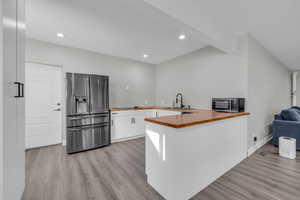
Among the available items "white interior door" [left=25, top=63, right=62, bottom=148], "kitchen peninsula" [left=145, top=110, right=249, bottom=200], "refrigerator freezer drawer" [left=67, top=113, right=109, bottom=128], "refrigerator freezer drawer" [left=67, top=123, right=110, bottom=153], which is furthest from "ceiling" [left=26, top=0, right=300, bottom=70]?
"refrigerator freezer drawer" [left=67, top=123, right=110, bottom=153]

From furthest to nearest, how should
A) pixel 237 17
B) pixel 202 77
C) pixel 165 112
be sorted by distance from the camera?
pixel 165 112 < pixel 202 77 < pixel 237 17

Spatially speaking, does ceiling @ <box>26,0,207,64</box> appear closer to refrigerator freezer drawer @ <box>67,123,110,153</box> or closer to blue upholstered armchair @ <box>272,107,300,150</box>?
refrigerator freezer drawer @ <box>67,123,110,153</box>

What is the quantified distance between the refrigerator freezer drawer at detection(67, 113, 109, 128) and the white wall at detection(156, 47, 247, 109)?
2303mm

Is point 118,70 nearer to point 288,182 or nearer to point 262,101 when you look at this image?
point 262,101

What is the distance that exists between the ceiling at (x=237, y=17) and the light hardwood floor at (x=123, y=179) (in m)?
2.22

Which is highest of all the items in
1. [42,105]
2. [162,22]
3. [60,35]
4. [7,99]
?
[60,35]

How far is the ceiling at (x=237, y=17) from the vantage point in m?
1.67

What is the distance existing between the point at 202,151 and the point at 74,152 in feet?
9.08

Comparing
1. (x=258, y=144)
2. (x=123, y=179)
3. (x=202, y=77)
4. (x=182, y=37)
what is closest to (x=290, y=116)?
(x=258, y=144)

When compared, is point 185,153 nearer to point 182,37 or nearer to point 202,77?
point 182,37

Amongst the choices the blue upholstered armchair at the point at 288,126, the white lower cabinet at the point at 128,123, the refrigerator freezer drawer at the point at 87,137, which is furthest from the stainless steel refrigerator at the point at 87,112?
the blue upholstered armchair at the point at 288,126

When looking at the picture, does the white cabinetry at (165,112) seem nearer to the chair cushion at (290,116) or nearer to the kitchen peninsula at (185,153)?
the kitchen peninsula at (185,153)

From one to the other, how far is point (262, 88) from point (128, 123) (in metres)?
3.65

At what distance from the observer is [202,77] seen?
3.60 m
